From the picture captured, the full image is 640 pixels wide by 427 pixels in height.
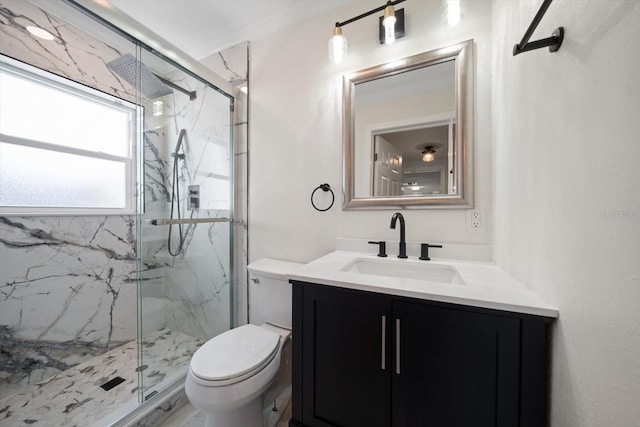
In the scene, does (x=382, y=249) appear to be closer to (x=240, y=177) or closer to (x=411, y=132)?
(x=411, y=132)

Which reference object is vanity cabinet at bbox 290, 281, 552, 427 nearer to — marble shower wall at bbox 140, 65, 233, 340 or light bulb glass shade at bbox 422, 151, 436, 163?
light bulb glass shade at bbox 422, 151, 436, 163

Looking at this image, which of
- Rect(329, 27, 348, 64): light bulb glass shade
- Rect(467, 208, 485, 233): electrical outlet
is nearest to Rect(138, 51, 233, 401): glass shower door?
Rect(329, 27, 348, 64): light bulb glass shade

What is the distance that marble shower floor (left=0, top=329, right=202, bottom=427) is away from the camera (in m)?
1.26

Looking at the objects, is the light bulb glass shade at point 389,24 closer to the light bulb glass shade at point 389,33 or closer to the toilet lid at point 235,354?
the light bulb glass shade at point 389,33

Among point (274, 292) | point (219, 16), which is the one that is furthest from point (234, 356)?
point (219, 16)

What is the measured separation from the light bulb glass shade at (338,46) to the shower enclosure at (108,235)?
903mm

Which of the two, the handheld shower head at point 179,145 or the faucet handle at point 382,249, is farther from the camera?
the handheld shower head at point 179,145

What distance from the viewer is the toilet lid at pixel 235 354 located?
0.98 metres

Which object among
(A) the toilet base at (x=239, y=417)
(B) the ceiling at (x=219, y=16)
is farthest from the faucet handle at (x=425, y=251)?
(B) the ceiling at (x=219, y=16)

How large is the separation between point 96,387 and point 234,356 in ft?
3.83

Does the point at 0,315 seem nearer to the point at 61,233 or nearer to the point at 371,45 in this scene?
the point at 61,233

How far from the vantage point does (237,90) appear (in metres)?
1.86

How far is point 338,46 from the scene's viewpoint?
1.38 metres

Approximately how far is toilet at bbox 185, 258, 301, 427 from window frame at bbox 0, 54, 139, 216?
1.37 metres
